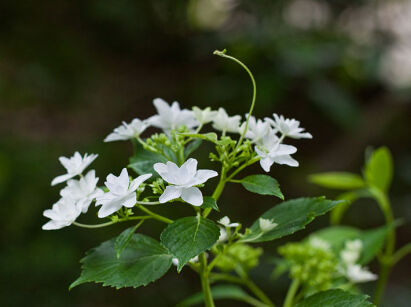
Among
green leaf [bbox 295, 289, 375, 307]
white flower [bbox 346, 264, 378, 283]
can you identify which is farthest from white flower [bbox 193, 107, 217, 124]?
white flower [bbox 346, 264, 378, 283]

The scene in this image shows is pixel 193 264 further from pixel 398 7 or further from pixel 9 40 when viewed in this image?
pixel 398 7

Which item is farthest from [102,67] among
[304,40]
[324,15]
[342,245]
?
[342,245]

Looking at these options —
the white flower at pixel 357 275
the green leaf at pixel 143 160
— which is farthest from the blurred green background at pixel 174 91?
the green leaf at pixel 143 160

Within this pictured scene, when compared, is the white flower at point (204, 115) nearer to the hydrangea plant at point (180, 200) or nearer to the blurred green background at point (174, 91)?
the hydrangea plant at point (180, 200)

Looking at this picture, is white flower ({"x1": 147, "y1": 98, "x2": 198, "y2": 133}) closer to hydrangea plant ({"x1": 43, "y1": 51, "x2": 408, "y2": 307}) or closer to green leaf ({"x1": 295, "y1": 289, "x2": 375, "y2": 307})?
hydrangea plant ({"x1": 43, "y1": 51, "x2": 408, "y2": 307})

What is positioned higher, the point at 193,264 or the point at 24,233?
the point at 24,233

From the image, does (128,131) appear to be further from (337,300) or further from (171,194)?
(337,300)

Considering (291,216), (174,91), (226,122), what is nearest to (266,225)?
(291,216)
